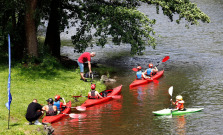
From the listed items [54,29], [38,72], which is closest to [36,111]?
[38,72]

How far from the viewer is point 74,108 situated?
61.6 ft

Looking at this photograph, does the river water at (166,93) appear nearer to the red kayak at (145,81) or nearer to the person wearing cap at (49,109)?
the red kayak at (145,81)

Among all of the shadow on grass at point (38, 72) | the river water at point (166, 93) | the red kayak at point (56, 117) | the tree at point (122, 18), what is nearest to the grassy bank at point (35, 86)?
the shadow on grass at point (38, 72)

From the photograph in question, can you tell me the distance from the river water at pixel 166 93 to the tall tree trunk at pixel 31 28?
18.2ft

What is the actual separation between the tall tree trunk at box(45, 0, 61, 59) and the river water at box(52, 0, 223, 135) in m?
4.93

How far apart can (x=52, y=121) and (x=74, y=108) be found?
2.67 m

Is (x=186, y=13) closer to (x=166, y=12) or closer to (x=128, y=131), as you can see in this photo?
(x=166, y=12)

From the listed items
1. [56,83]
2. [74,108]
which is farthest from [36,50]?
[74,108]

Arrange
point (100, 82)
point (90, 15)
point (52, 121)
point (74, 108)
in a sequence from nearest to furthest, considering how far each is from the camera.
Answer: point (52, 121), point (74, 108), point (100, 82), point (90, 15)

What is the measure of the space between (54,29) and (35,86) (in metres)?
7.72

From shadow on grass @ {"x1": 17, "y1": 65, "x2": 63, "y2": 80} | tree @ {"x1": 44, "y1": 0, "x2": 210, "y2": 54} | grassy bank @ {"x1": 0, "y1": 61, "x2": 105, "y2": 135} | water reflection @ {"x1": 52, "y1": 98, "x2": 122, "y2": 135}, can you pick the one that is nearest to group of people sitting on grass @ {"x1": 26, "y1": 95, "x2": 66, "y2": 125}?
grassy bank @ {"x1": 0, "y1": 61, "x2": 105, "y2": 135}

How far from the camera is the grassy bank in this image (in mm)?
16422

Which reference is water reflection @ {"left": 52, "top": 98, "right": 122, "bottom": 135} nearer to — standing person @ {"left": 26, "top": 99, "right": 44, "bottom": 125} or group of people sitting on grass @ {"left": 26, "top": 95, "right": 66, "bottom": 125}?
group of people sitting on grass @ {"left": 26, "top": 95, "right": 66, "bottom": 125}

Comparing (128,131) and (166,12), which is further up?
(166,12)
